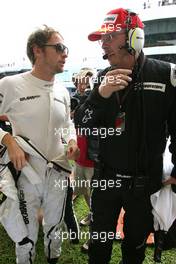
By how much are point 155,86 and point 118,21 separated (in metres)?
0.38

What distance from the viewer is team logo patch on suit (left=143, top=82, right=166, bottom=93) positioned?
1.32m

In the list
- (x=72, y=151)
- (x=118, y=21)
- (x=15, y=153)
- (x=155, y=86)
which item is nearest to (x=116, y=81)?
(x=155, y=86)

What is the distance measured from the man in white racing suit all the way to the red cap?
0.31 m

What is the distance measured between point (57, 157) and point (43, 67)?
557mm

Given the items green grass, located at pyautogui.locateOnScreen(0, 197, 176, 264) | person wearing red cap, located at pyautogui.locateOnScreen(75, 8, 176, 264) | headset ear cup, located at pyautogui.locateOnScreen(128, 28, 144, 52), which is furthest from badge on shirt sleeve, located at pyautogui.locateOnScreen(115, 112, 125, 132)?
green grass, located at pyautogui.locateOnScreen(0, 197, 176, 264)

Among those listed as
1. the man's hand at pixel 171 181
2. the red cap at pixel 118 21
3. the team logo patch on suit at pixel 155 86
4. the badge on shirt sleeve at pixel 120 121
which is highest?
the red cap at pixel 118 21

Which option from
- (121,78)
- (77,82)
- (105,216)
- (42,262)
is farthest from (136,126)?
(42,262)

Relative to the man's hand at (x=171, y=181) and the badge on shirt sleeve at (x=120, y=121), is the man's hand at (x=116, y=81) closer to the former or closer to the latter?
the badge on shirt sleeve at (x=120, y=121)

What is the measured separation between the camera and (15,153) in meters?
1.51

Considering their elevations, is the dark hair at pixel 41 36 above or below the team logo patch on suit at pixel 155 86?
above

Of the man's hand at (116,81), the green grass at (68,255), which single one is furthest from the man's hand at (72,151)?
the green grass at (68,255)

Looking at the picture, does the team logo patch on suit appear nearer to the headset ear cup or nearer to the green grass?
the headset ear cup

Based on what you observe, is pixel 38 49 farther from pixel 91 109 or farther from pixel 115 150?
pixel 115 150

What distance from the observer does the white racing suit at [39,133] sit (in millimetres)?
1540
